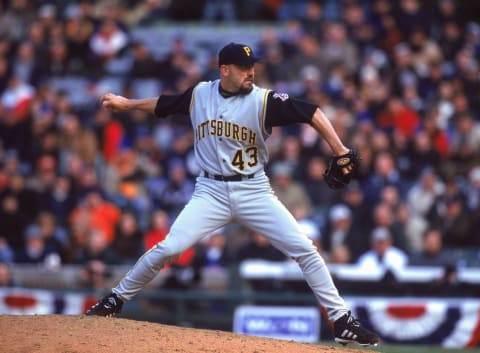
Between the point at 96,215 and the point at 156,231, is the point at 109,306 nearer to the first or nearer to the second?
the point at 156,231

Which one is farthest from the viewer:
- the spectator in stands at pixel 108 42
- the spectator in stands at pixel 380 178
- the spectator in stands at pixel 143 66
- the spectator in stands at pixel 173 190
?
the spectator in stands at pixel 108 42

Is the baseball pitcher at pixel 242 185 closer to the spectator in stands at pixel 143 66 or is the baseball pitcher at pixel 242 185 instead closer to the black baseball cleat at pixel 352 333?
the black baseball cleat at pixel 352 333

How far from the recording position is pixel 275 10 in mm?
17562

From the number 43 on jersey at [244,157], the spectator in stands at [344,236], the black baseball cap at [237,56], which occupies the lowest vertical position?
the spectator in stands at [344,236]

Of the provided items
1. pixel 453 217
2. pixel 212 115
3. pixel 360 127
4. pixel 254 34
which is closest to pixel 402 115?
pixel 360 127

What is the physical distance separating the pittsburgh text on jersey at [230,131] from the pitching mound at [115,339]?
4.77ft

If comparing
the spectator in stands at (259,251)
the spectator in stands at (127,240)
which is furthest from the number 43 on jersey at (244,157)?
the spectator in stands at (127,240)

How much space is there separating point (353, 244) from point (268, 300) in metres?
1.42

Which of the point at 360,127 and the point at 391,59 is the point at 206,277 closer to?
the point at 360,127

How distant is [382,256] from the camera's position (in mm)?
11953

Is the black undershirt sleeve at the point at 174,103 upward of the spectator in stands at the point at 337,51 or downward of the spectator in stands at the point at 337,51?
downward

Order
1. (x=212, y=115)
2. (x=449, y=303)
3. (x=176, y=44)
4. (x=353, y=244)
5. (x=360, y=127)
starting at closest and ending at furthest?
1. (x=212, y=115)
2. (x=449, y=303)
3. (x=353, y=244)
4. (x=360, y=127)
5. (x=176, y=44)

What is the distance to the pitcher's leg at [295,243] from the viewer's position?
Answer: 7.24 meters

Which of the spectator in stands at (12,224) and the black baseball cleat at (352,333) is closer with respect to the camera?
the black baseball cleat at (352,333)
